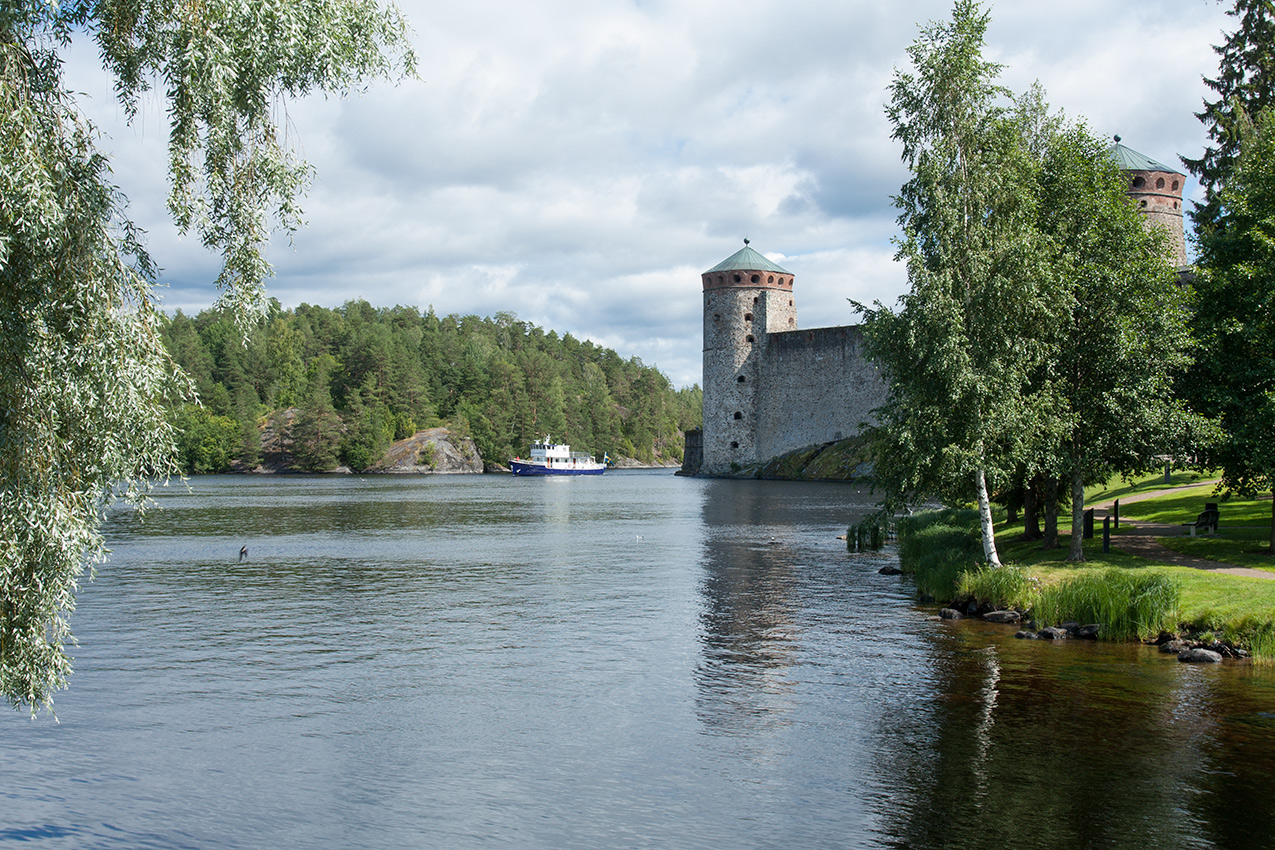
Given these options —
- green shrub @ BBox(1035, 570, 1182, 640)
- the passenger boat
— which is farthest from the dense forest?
green shrub @ BBox(1035, 570, 1182, 640)

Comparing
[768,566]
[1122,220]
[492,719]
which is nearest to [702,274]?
[768,566]

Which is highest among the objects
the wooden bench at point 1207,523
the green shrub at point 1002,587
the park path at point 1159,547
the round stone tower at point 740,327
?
the round stone tower at point 740,327

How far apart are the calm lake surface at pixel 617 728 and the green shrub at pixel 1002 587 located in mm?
957

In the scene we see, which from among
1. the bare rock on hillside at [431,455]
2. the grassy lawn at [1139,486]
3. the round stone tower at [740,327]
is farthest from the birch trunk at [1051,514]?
the bare rock on hillside at [431,455]

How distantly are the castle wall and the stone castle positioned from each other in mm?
75

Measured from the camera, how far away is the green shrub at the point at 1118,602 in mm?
16750

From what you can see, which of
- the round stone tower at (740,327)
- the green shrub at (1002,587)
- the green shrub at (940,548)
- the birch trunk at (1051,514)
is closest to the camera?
the green shrub at (1002,587)

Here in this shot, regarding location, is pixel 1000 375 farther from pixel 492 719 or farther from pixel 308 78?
pixel 308 78

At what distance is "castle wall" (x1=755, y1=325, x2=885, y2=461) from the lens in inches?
3034

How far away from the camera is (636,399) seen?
164 m

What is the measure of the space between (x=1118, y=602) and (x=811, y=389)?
6306 centimetres

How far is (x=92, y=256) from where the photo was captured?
25.1 ft

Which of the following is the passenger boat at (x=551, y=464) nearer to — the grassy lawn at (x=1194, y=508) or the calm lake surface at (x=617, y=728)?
the grassy lawn at (x=1194, y=508)

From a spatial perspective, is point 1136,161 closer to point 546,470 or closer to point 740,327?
point 740,327
